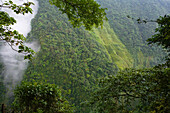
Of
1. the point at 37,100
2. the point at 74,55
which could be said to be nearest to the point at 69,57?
the point at 74,55

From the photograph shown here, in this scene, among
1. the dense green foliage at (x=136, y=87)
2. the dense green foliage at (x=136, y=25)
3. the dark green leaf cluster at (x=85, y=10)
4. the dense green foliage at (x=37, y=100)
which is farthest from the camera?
the dense green foliage at (x=136, y=25)

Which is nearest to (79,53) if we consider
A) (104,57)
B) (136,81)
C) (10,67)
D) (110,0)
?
(104,57)

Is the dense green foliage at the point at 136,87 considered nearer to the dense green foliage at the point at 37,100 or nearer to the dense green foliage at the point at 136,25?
the dense green foliage at the point at 37,100

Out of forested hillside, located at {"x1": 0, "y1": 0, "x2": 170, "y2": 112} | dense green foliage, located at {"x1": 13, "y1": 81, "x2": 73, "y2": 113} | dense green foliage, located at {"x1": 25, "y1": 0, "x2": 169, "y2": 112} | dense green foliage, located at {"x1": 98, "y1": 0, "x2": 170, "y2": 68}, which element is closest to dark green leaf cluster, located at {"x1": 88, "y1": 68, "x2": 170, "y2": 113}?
dense green foliage, located at {"x1": 13, "y1": 81, "x2": 73, "y2": 113}

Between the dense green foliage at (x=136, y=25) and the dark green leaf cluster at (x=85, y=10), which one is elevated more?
the dense green foliage at (x=136, y=25)

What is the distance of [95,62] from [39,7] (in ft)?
50.0

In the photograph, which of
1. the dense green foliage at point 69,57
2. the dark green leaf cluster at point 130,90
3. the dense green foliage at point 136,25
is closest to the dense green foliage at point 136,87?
the dark green leaf cluster at point 130,90

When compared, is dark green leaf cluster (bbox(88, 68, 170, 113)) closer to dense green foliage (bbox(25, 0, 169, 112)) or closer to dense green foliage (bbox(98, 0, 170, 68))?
dense green foliage (bbox(25, 0, 169, 112))

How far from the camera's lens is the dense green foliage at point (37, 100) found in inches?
183

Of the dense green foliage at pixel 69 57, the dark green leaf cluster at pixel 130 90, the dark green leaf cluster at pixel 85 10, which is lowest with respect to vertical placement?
the dark green leaf cluster at pixel 130 90

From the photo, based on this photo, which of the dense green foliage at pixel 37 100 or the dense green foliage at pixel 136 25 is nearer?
the dense green foliage at pixel 37 100

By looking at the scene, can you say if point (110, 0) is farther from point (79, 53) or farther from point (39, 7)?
point (79, 53)

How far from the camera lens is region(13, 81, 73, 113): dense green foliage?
4.64 m

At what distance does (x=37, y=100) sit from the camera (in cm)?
467
